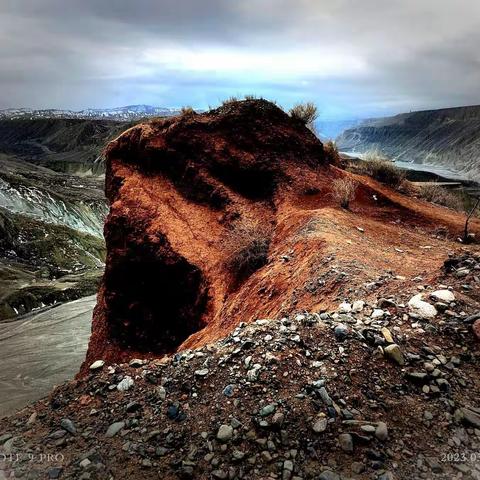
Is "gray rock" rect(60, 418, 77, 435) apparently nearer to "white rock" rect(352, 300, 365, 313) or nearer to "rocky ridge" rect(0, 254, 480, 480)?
"rocky ridge" rect(0, 254, 480, 480)

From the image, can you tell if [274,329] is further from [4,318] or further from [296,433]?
[4,318]

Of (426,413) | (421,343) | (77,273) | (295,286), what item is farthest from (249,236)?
(77,273)

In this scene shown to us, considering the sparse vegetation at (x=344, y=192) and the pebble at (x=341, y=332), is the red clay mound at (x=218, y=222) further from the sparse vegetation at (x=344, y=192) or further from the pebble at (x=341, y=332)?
the pebble at (x=341, y=332)

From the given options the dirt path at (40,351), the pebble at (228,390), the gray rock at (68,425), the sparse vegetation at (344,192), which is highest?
the sparse vegetation at (344,192)

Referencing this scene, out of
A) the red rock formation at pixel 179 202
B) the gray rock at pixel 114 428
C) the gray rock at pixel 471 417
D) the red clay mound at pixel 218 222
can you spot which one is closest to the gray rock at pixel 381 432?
the gray rock at pixel 471 417

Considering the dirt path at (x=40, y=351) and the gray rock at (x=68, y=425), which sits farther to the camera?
the dirt path at (x=40, y=351)

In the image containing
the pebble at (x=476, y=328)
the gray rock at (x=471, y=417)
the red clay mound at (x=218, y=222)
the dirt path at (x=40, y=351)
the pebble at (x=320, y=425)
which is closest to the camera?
the pebble at (x=320, y=425)
